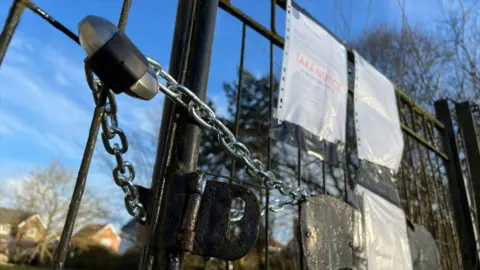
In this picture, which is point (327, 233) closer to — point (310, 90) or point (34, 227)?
point (310, 90)

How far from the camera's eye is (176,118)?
734 mm

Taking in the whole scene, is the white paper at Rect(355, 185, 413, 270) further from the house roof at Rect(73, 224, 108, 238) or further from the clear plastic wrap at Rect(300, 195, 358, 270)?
the house roof at Rect(73, 224, 108, 238)

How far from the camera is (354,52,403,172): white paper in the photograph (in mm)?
1881

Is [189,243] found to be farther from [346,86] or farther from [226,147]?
[346,86]

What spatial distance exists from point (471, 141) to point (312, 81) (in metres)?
1.43

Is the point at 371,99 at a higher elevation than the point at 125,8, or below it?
higher

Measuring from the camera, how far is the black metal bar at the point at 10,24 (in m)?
0.60

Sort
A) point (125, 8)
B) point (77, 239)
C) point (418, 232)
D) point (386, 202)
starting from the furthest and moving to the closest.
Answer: point (77, 239) < point (418, 232) < point (386, 202) < point (125, 8)

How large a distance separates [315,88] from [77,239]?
16.7m


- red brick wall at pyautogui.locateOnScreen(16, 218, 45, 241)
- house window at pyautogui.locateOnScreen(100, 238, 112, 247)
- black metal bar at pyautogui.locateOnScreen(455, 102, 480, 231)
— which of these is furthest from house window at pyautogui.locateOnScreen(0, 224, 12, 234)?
black metal bar at pyautogui.locateOnScreen(455, 102, 480, 231)

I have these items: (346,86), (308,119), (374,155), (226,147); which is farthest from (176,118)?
(374,155)

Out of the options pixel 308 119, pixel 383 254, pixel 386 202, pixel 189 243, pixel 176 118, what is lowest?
pixel 189 243

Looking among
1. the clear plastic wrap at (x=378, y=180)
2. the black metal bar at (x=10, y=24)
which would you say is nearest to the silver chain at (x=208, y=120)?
the black metal bar at (x=10, y=24)

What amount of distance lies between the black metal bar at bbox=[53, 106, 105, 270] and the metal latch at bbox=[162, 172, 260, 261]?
144mm
